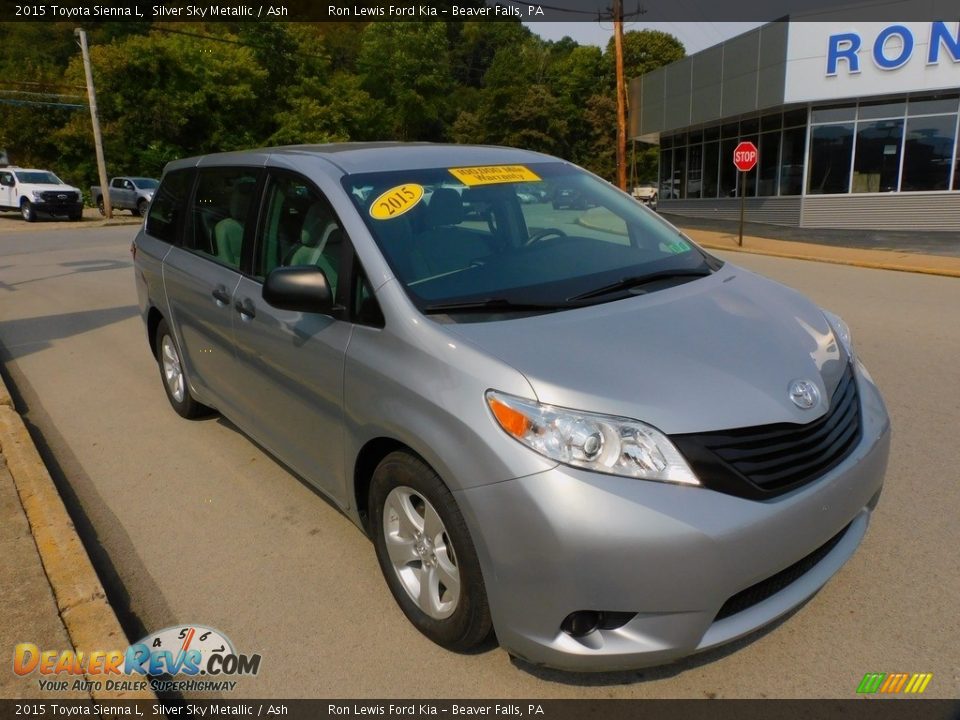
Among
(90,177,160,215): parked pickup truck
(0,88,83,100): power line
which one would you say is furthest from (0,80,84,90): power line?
(90,177,160,215): parked pickup truck

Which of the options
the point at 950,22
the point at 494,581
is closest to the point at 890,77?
the point at 950,22

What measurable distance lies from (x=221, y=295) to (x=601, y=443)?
248 centimetres

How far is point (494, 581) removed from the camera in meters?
2.33

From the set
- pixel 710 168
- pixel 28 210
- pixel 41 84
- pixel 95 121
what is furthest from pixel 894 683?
pixel 41 84

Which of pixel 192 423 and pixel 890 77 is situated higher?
pixel 890 77

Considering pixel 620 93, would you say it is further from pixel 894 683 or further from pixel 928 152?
pixel 894 683

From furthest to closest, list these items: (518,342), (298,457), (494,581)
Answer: (298,457), (518,342), (494,581)

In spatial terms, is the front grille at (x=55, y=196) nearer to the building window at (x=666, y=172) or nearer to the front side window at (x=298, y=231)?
the building window at (x=666, y=172)

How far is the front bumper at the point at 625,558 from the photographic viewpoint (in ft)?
7.04

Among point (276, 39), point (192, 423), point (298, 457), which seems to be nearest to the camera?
point (298, 457)

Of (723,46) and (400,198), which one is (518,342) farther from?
(723,46)

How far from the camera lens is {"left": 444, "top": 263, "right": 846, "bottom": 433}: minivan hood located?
2297 mm

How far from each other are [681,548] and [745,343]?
2.90 ft

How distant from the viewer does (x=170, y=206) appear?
199 inches
